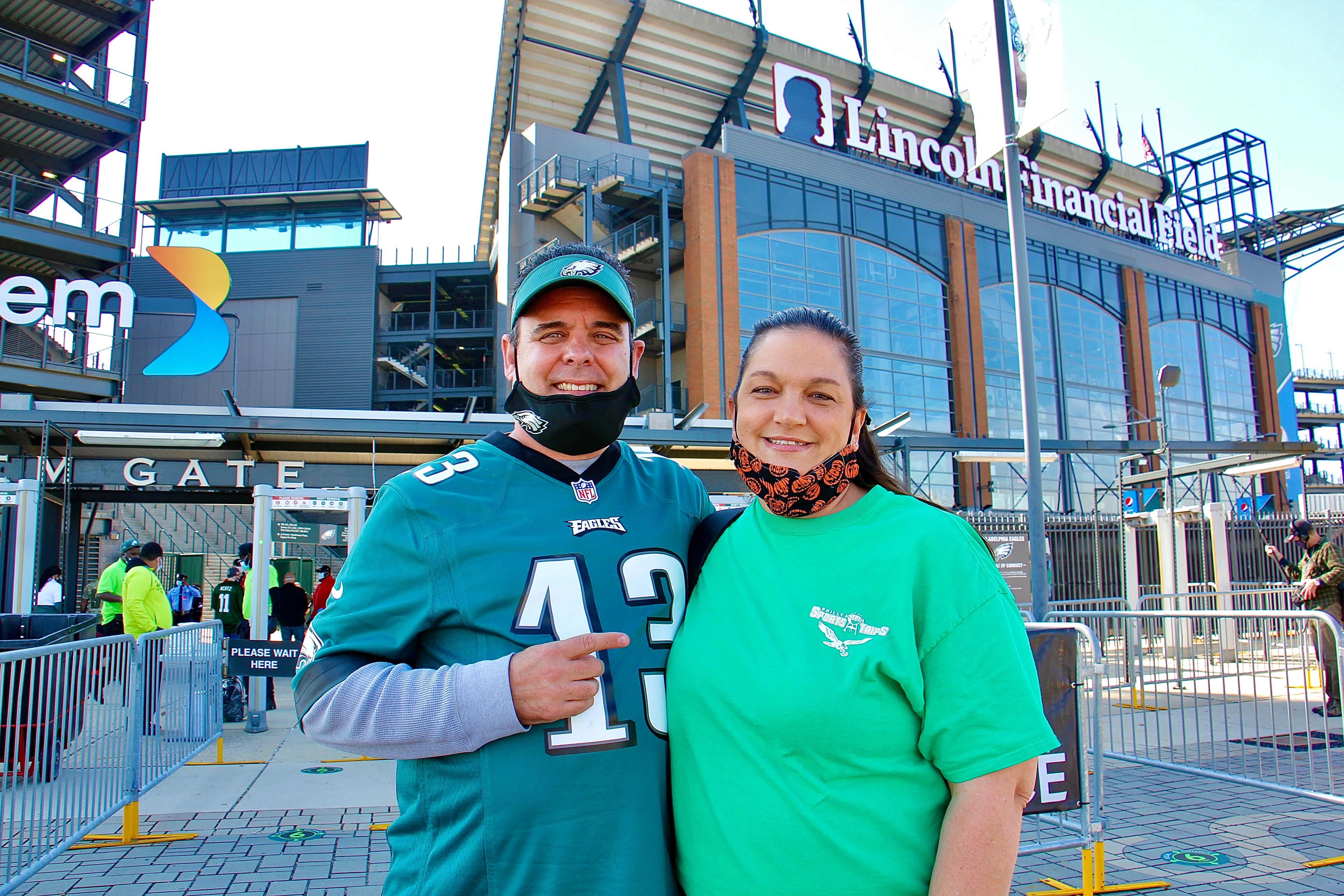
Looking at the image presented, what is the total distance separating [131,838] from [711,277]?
23978 mm

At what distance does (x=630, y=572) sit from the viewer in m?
1.85

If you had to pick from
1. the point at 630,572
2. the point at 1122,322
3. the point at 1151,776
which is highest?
the point at 1122,322

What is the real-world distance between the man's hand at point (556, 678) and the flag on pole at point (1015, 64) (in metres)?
7.98

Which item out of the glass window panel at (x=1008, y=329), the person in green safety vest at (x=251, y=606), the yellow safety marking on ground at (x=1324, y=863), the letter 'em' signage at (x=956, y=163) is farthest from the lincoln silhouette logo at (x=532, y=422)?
the glass window panel at (x=1008, y=329)

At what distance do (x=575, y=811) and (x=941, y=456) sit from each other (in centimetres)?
3039

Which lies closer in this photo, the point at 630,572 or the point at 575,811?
the point at 575,811

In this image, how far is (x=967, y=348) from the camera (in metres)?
32.2

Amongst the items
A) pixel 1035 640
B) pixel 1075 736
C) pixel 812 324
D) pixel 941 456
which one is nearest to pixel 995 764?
pixel 812 324

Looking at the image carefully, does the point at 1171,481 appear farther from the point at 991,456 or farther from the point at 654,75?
the point at 654,75

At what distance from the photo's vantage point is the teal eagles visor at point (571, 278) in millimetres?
1965

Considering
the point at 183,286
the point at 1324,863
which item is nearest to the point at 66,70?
the point at 183,286

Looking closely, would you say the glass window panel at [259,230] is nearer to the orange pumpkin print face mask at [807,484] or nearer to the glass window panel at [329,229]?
the glass window panel at [329,229]

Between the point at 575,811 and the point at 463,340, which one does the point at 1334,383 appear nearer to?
the point at 463,340

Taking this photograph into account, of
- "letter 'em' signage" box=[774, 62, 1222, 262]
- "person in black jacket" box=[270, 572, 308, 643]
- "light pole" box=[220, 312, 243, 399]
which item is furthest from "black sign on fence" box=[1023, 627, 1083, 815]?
"light pole" box=[220, 312, 243, 399]
